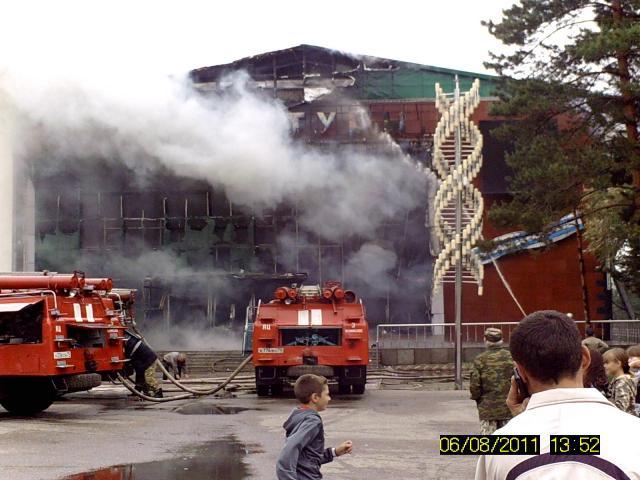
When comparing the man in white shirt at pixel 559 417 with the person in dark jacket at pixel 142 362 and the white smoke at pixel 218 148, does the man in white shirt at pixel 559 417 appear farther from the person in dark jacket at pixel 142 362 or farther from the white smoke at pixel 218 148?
the white smoke at pixel 218 148

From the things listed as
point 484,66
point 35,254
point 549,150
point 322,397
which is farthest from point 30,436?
point 35,254

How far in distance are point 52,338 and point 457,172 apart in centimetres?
902

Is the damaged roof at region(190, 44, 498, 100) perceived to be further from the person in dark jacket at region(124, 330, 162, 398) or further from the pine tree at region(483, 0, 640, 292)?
the person in dark jacket at region(124, 330, 162, 398)

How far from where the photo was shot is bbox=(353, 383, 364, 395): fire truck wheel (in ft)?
59.3

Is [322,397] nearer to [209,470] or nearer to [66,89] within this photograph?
[209,470]

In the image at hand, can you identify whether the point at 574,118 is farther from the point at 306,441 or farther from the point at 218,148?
the point at 306,441

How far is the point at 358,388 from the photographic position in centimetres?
1823

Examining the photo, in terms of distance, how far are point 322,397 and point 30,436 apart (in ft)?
24.8

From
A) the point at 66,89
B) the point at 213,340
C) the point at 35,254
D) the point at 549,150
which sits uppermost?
the point at 66,89

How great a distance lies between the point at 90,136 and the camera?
29031 mm

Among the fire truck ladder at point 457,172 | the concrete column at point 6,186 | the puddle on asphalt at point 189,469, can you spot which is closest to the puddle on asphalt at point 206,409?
the puddle on asphalt at point 189,469

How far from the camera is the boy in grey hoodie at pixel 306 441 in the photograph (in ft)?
18.3

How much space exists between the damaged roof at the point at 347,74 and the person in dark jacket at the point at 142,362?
19.2 meters

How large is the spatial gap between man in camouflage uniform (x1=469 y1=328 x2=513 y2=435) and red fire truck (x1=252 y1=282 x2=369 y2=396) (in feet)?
29.2
